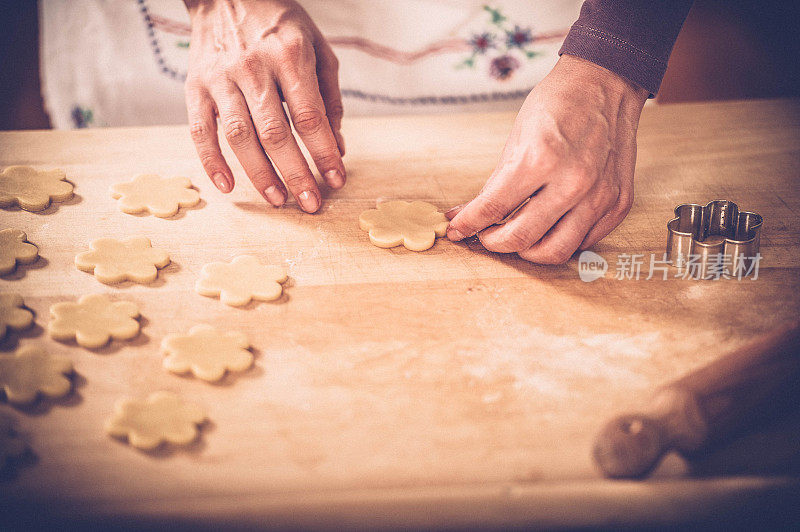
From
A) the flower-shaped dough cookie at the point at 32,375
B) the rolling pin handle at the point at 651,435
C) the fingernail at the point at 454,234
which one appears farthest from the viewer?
the fingernail at the point at 454,234

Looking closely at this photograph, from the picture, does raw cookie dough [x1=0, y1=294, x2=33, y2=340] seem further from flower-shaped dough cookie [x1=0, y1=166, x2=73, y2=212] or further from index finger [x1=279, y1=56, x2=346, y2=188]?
index finger [x1=279, y1=56, x2=346, y2=188]

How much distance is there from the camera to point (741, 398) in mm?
689

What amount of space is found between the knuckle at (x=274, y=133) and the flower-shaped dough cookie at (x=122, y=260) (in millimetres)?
263

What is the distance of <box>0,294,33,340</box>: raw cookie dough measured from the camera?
0.86 meters

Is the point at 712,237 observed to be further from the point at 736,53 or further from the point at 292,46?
the point at 736,53

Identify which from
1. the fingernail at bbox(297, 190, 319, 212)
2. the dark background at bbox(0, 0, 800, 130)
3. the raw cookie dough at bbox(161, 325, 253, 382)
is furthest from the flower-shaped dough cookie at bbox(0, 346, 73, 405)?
the dark background at bbox(0, 0, 800, 130)

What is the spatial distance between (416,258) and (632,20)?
53 centimetres

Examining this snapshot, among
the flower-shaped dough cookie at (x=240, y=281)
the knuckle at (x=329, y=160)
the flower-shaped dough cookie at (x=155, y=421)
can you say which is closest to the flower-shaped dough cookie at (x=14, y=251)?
the flower-shaped dough cookie at (x=240, y=281)

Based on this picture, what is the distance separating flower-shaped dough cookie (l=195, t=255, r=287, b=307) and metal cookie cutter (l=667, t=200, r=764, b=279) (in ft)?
2.08

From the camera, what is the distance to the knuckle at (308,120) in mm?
1113

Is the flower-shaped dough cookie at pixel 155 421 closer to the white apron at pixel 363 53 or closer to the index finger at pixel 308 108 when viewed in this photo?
the index finger at pixel 308 108

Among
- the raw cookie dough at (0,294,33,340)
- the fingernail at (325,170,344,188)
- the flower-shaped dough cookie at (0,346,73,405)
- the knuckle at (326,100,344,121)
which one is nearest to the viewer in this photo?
the flower-shaped dough cookie at (0,346,73,405)

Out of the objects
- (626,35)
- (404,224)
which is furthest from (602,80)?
(404,224)

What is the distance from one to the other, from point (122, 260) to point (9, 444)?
14.3 inches
